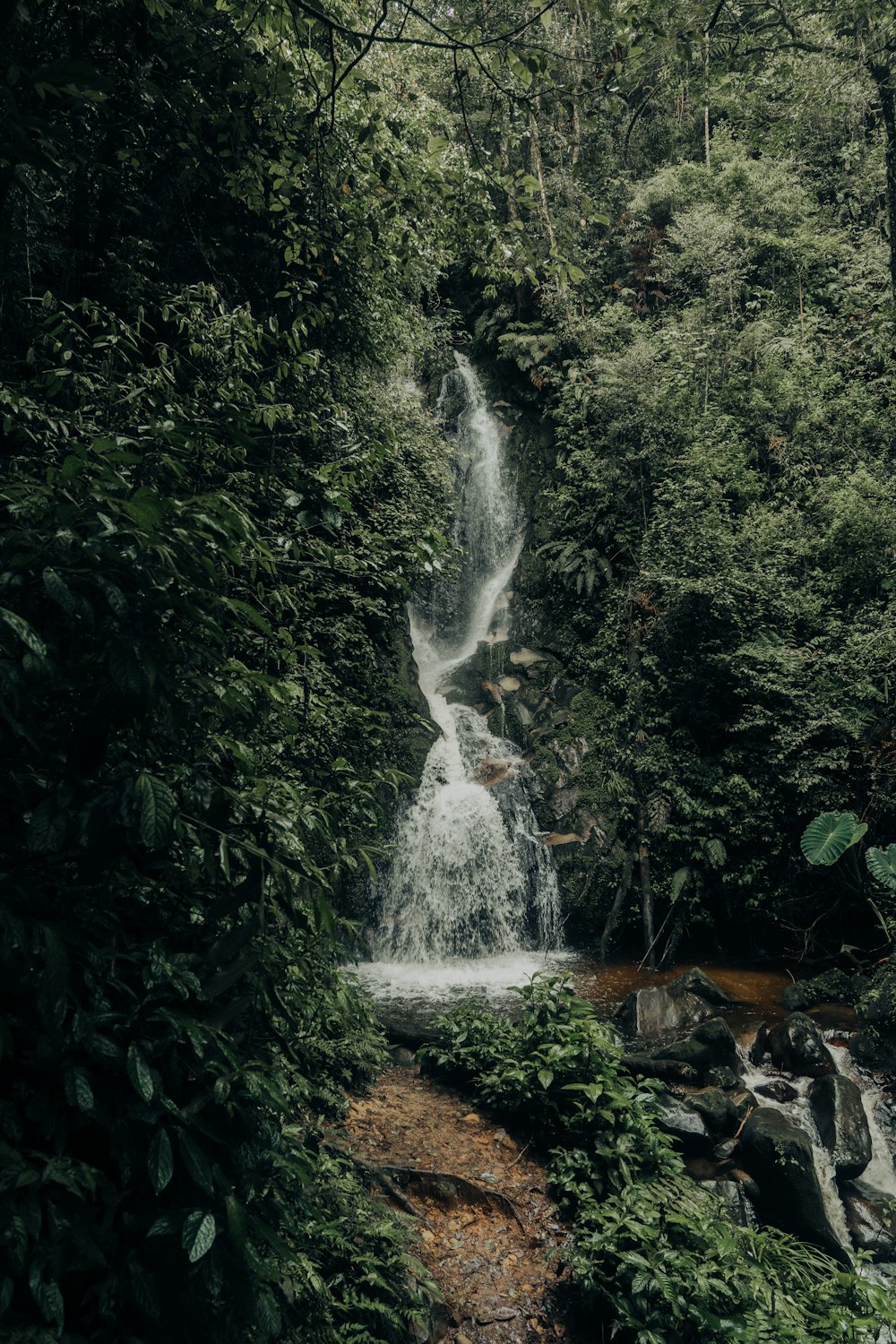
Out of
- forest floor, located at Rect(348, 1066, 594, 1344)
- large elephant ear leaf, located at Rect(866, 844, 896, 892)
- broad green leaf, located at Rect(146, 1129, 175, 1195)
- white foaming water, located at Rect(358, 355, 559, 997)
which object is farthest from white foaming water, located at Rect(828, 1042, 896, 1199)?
broad green leaf, located at Rect(146, 1129, 175, 1195)

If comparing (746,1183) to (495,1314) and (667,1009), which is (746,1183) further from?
(495,1314)

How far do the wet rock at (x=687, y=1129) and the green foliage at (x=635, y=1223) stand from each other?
800 mm

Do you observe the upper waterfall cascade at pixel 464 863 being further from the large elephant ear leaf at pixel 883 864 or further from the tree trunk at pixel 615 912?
the large elephant ear leaf at pixel 883 864

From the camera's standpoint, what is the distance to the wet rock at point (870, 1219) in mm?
5477

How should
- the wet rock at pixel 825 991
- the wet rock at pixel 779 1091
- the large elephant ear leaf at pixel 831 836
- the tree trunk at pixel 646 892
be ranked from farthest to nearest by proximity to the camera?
the tree trunk at pixel 646 892 → the large elephant ear leaf at pixel 831 836 → the wet rock at pixel 825 991 → the wet rock at pixel 779 1091

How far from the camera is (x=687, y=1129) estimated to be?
561 centimetres

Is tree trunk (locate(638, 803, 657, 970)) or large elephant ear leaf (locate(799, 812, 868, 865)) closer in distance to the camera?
large elephant ear leaf (locate(799, 812, 868, 865))

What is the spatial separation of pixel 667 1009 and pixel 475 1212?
4.03 m

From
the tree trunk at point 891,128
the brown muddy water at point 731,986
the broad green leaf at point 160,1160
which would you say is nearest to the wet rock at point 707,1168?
the brown muddy water at point 731,986

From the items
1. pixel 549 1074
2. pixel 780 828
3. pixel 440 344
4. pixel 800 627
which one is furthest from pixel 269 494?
pixel 440 344

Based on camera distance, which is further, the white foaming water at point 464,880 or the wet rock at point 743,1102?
the white foaming water at point 464,880

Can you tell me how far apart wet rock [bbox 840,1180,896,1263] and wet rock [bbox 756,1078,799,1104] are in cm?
70

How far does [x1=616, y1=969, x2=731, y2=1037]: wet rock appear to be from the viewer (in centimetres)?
735

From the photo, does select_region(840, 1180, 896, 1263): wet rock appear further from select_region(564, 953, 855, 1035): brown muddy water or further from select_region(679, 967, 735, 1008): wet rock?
select_region(679, 967, 735, 1008): wet rock
